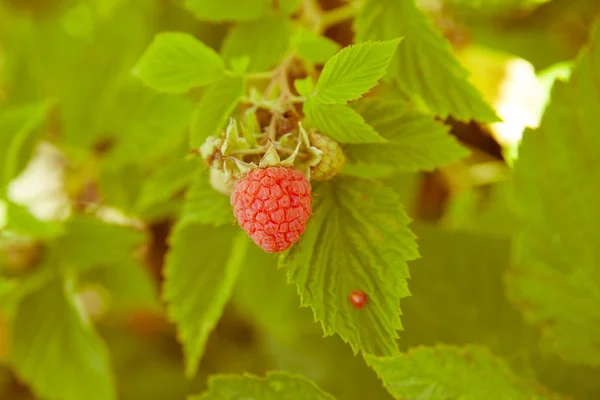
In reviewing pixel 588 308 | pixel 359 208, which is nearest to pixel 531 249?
pixel 588 308

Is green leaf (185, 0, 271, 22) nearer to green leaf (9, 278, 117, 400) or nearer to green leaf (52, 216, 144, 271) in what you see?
green leaf (52, 216, 144, 271)

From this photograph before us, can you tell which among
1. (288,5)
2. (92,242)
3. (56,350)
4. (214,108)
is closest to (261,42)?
(288,5)

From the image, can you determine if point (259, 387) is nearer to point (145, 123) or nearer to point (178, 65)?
point (178, 65)

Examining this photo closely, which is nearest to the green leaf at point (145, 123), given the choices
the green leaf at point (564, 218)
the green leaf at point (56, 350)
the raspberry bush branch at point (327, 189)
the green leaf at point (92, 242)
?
the green leaf at point (92, 242)

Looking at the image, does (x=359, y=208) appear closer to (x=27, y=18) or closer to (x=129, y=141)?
(x=129, y=141)

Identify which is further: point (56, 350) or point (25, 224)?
point (56, 350)

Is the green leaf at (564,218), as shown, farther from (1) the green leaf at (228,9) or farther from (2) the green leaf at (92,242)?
(2) the green leaf at (92,242)

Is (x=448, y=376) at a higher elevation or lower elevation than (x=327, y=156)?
lower
